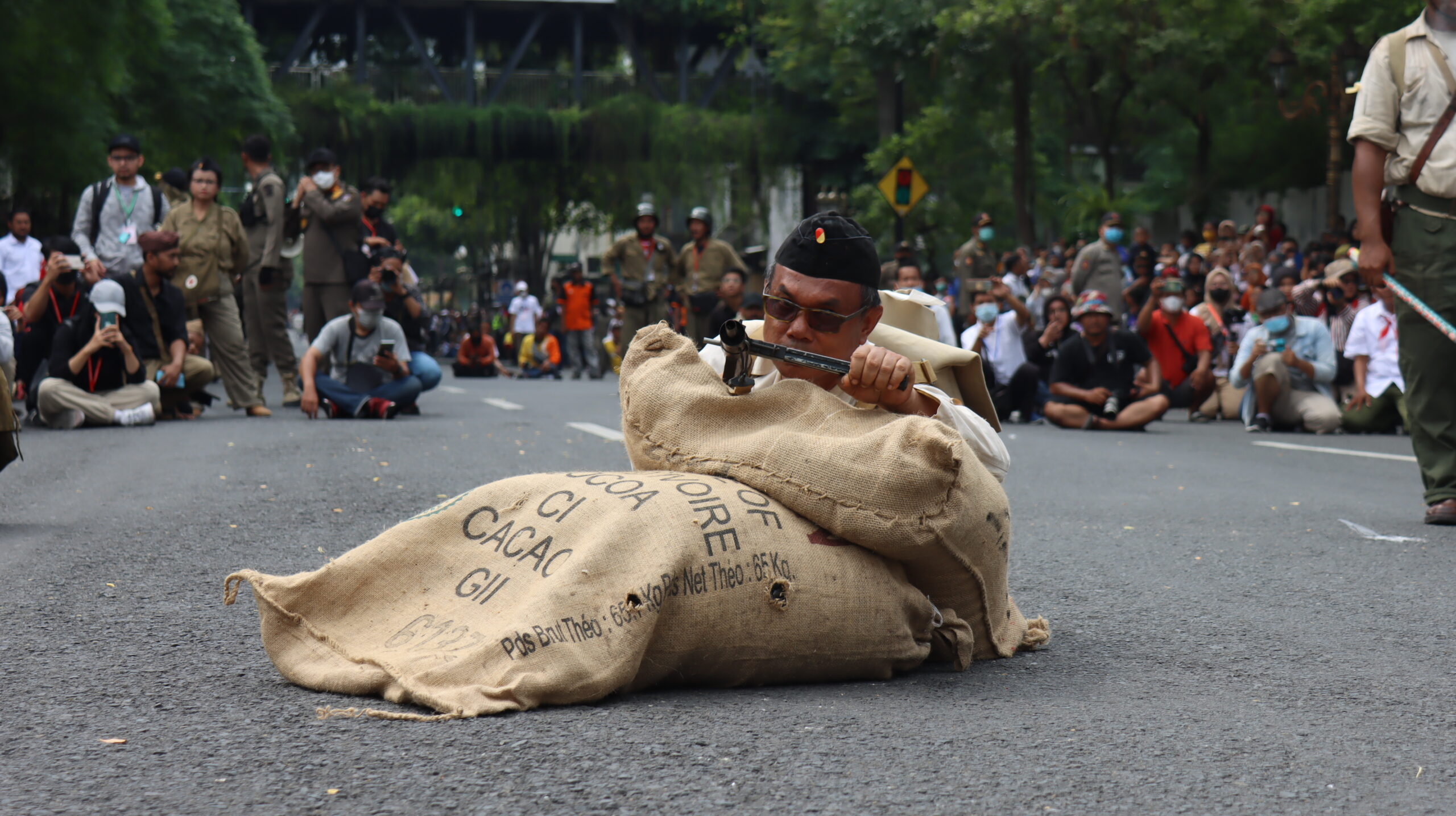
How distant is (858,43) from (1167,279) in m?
15.4

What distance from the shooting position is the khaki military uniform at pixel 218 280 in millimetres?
12766

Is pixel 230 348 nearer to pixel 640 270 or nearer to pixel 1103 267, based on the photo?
pixel 640 270

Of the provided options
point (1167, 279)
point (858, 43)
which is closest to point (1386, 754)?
point (1167, 279)

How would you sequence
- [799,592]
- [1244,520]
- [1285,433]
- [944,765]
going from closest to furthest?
[944,765] < [799,592] < [1244,520] < [1285,433]

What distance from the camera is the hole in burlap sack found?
3.30m

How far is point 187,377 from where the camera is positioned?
41.5ft

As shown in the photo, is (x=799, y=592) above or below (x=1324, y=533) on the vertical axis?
above

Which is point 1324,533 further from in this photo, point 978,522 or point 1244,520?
point 978,522

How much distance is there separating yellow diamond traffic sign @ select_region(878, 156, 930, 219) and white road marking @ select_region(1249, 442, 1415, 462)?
36.1 ft

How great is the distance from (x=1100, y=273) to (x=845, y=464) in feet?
48.3

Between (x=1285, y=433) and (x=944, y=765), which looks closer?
(x=944, y=765)

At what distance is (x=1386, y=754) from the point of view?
2.85m

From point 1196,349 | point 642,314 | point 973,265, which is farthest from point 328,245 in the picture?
point 973,265

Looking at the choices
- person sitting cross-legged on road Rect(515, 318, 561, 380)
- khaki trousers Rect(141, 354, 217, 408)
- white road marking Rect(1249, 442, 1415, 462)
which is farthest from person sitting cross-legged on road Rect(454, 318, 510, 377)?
white road marking Rect(1249, 442, 1415, 462)
